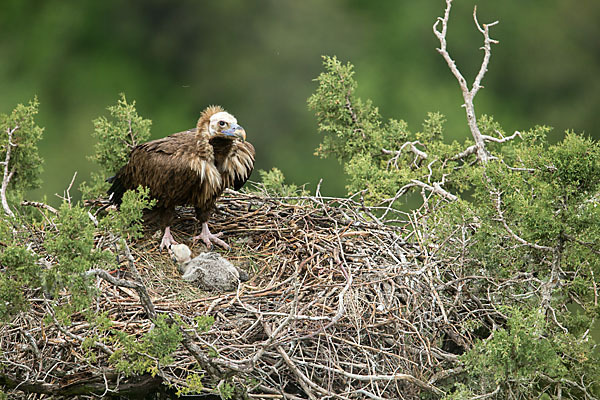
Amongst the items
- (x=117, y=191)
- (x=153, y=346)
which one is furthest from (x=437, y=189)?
(x=153, y=346)

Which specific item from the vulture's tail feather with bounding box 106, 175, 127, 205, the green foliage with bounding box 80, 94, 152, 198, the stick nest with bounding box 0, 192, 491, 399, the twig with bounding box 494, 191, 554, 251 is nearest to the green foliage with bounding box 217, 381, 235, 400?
the stick nest with bounding box 0, 192, 491, 399

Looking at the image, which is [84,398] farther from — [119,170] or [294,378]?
[119,170]

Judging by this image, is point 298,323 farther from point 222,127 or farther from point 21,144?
point 21,144

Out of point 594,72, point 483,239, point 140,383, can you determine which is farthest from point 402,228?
point 594,72

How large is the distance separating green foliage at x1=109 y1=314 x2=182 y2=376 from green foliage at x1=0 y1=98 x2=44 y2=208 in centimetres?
195

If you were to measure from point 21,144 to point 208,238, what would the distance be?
1229 mm

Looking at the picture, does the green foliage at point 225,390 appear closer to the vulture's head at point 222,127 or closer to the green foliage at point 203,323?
the green foliage at point 203,323

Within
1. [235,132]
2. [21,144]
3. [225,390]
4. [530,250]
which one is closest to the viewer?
[225,390]

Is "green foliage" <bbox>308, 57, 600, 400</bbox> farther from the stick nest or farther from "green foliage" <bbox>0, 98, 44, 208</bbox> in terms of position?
"green foliage" <bbox>0, 98, 44, 208</bbox>

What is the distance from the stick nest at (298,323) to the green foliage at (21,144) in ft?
2.99

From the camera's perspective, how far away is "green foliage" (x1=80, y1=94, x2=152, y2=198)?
564 centimetres

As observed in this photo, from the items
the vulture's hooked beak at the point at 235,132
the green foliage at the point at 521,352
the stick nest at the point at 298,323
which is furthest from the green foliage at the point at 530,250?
the vulture's hooked beak at the point at 235,132

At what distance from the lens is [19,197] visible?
16.3 ft

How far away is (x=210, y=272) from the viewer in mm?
4617
